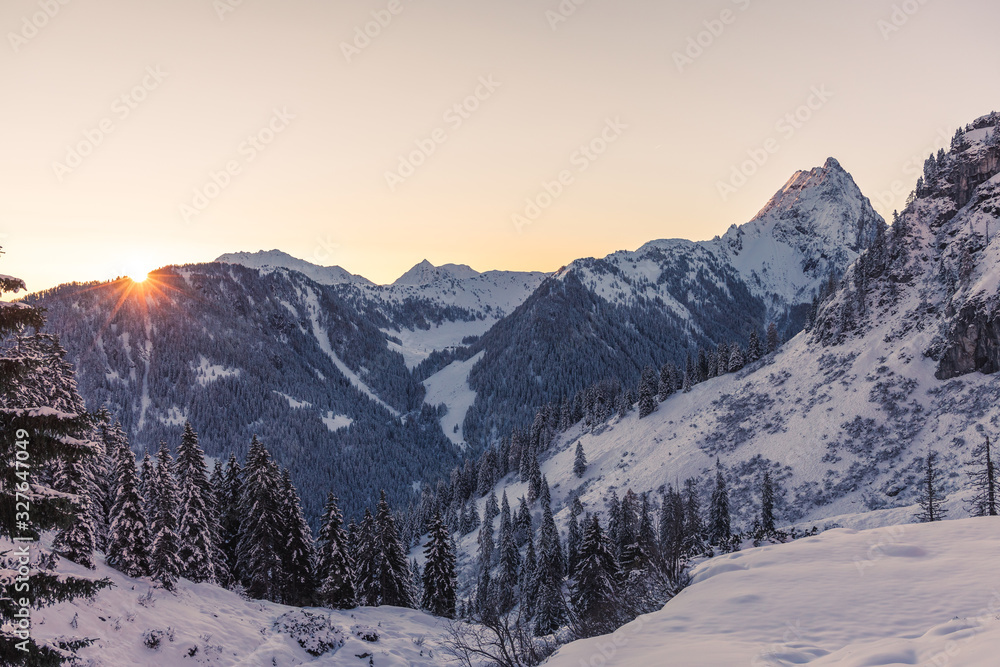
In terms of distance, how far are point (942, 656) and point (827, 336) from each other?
80823 millimetres

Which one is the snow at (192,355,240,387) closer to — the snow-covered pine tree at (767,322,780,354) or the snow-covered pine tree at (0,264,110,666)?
the snow-covered pine tree at (767,322,780,354)

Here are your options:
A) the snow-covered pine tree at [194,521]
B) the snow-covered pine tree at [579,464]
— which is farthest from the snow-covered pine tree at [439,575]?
the snow-covered pine tree at [579,464]

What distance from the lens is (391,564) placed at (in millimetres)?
39594

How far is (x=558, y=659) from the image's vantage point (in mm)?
14086

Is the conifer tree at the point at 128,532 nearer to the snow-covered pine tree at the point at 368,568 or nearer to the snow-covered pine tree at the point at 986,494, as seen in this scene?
the snow-covered pine tree at the point at 368,568

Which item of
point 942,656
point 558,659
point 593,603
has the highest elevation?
point 942,656

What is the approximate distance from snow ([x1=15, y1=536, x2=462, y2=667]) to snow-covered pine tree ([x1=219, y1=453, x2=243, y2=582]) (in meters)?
11.0

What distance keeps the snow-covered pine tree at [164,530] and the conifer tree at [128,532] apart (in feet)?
1.84

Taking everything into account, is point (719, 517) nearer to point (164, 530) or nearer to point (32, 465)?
point (164, 530)

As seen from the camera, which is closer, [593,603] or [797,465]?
[593,603]

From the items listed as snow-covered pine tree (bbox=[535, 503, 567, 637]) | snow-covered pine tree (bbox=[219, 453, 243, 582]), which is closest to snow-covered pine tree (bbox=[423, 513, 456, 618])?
snow-covered pine tree (bbox=[535, 503, 567, 637])

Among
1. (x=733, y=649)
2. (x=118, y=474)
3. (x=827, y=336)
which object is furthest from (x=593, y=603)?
(x=827, y=336)

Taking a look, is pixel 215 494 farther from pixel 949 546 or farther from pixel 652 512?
pixel 652 512

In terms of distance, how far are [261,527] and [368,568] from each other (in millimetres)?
8886
